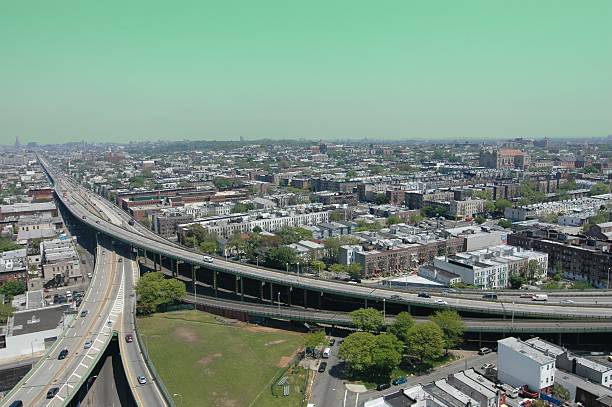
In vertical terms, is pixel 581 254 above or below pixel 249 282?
above

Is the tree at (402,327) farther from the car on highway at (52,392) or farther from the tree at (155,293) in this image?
the car on highway at (52,392)

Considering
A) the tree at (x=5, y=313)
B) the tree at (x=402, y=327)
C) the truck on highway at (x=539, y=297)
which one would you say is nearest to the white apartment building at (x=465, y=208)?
the truck on highway at (x=539, y=297)

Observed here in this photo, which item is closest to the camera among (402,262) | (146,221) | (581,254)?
(581,254)

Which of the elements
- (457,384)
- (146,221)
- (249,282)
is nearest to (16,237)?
(146,221)

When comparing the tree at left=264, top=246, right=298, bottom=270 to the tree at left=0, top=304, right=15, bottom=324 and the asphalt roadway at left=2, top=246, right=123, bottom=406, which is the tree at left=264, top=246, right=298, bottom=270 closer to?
the asphalt roadway at left=2, top=246, right=123, bottom=406

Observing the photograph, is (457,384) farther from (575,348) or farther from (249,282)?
(249,282)
